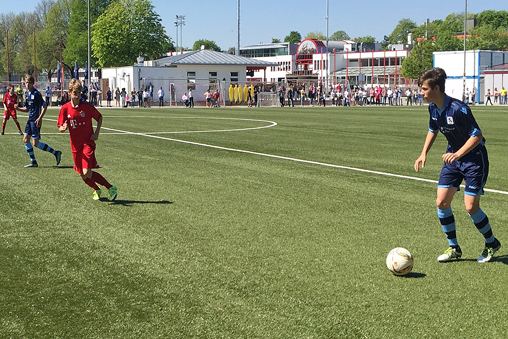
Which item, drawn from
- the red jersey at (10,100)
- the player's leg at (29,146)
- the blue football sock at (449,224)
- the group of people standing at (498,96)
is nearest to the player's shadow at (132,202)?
the blue football sock at (449,224)

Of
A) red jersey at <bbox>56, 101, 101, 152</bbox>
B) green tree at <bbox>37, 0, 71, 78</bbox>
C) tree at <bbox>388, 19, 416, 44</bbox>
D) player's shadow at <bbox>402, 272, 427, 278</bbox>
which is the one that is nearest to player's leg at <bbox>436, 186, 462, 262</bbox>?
player's shadow at <bbox>402, 272, 427, 278</bbox>

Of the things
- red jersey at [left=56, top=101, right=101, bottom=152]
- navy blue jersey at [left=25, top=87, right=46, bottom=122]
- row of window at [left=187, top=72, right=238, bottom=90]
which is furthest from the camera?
row of window at [left=187, top=72, right=238, bottom=90]

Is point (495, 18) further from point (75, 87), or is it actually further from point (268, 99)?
point (75, 87)

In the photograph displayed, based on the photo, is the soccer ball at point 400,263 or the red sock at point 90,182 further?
the red sock at point 90,182

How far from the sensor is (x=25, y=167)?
13.0m

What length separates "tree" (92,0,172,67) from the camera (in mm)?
78938

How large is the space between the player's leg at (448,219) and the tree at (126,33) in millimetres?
76781

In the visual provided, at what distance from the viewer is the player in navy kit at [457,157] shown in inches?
227

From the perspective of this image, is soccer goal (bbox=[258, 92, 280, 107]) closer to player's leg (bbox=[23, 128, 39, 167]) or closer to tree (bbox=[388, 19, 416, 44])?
player's leg (bbox=[23, 128, 39, 167])

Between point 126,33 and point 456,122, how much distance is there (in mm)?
77799

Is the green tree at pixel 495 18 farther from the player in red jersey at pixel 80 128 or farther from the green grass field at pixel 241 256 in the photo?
the player in red jersey at pixel 80 128

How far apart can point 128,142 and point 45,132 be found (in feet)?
18.5

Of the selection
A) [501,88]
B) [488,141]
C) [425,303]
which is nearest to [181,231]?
[425,303]

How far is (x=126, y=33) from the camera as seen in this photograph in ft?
261
